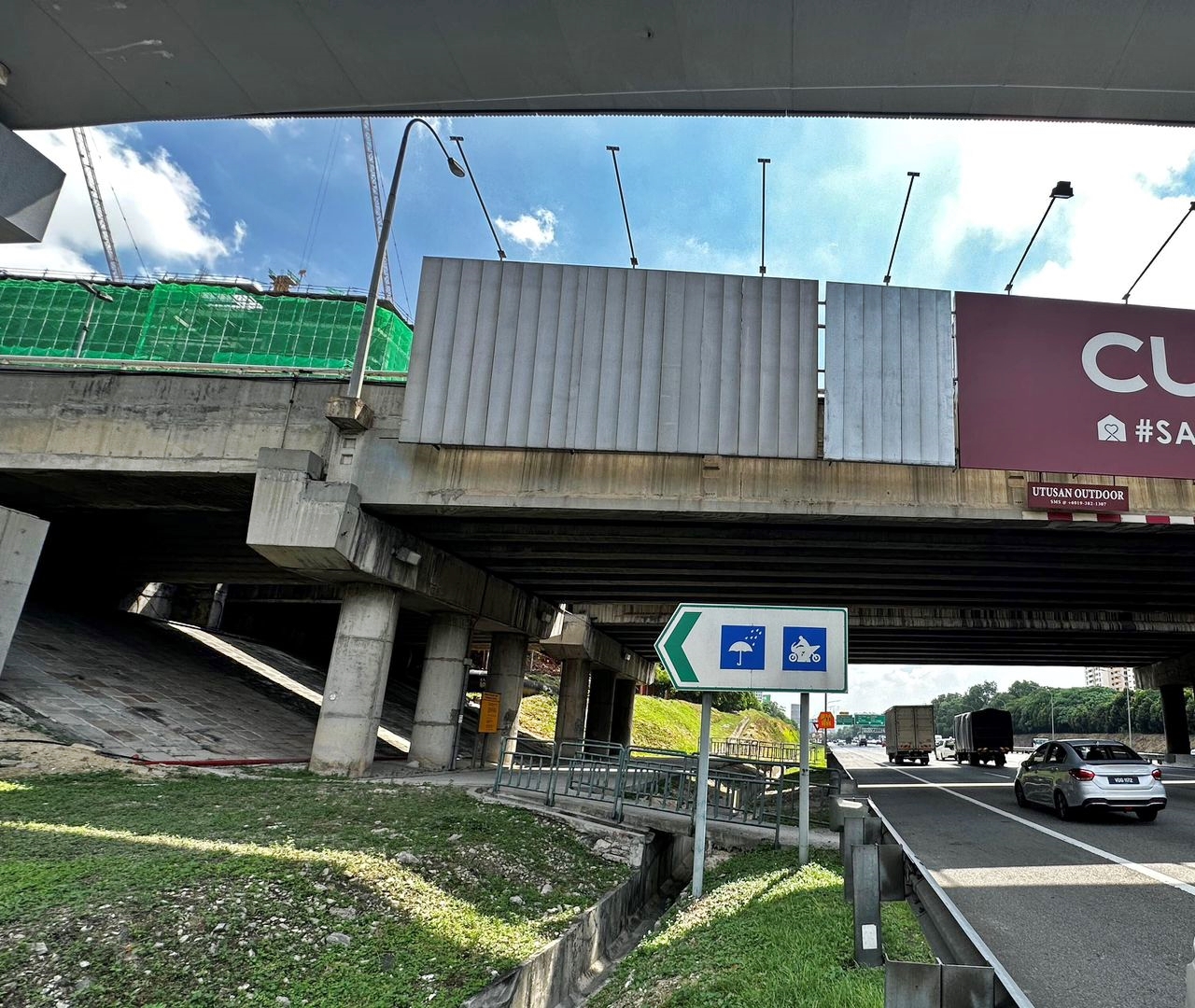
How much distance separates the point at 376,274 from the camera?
636 inches

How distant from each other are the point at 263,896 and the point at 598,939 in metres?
3.92

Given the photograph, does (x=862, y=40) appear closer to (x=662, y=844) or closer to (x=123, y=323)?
(x=662, y=844)

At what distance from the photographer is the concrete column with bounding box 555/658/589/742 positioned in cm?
3017

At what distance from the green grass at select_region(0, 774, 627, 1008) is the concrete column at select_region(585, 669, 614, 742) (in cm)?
2651

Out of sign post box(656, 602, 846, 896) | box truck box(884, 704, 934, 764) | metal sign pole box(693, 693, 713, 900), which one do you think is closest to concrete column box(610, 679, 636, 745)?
box truck box(884, 704, 934, 764)

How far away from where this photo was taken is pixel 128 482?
15.7 meters

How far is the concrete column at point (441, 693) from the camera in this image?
18422mm

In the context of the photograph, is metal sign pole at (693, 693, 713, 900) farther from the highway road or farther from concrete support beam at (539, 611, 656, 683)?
concrete support beam at (539, 611, 656, 683)

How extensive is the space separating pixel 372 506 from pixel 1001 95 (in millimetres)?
12782

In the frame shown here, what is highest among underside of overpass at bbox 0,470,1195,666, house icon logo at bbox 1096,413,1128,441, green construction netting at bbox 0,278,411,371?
green construction netting at bbox 0,278,411,371

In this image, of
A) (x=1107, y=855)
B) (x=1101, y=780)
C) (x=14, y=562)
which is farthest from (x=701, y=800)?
(x=14, y=562)

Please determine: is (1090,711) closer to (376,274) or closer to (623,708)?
→ (623,708)

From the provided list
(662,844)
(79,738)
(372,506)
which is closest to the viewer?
(662,844)

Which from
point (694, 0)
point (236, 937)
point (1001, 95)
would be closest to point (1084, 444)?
point (1001, 95)
